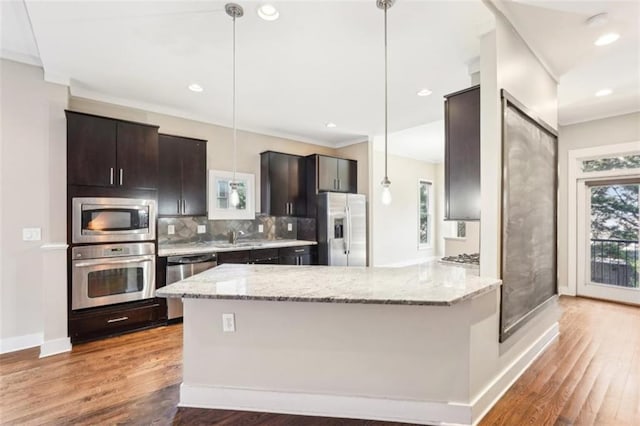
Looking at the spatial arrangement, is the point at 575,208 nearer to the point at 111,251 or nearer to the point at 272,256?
the point at 272,256

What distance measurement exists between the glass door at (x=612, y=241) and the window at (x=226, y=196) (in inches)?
209

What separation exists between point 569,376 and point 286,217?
414 centimetres

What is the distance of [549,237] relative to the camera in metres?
3.20

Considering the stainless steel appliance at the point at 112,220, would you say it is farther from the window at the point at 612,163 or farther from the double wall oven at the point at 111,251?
the window at the point at 612,163

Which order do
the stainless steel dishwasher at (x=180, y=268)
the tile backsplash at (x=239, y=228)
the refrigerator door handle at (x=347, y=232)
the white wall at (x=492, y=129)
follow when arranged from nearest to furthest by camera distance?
1. the white wall at (x=492, y=129)
2. the stainless steel dishwasher at (x=180, y=268)
3. the tile backsplash at (x=239, y=228)
4. the refrigerator door handle at (x=347, y=232)

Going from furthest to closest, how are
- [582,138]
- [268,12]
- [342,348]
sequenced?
[582,138]
[268,12]
[342,348]

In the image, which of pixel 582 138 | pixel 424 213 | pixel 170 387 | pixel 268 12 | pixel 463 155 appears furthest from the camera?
pixel 424 213

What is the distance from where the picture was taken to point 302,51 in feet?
8.98

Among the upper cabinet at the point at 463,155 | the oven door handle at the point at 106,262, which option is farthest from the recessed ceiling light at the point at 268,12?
the oven door handle at the point at 106,262

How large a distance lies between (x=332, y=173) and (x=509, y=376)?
379 cm

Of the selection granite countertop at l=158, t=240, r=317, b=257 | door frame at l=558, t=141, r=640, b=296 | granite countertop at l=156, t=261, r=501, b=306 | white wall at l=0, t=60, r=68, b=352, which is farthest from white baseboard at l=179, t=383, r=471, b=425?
door frame at l=558, t=141, r=640, b=296

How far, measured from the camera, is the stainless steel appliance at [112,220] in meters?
3.19

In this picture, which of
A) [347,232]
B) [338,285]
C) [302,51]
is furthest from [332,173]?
[338,285]

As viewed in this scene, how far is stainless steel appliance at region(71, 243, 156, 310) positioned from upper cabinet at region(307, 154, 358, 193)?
2.70m
